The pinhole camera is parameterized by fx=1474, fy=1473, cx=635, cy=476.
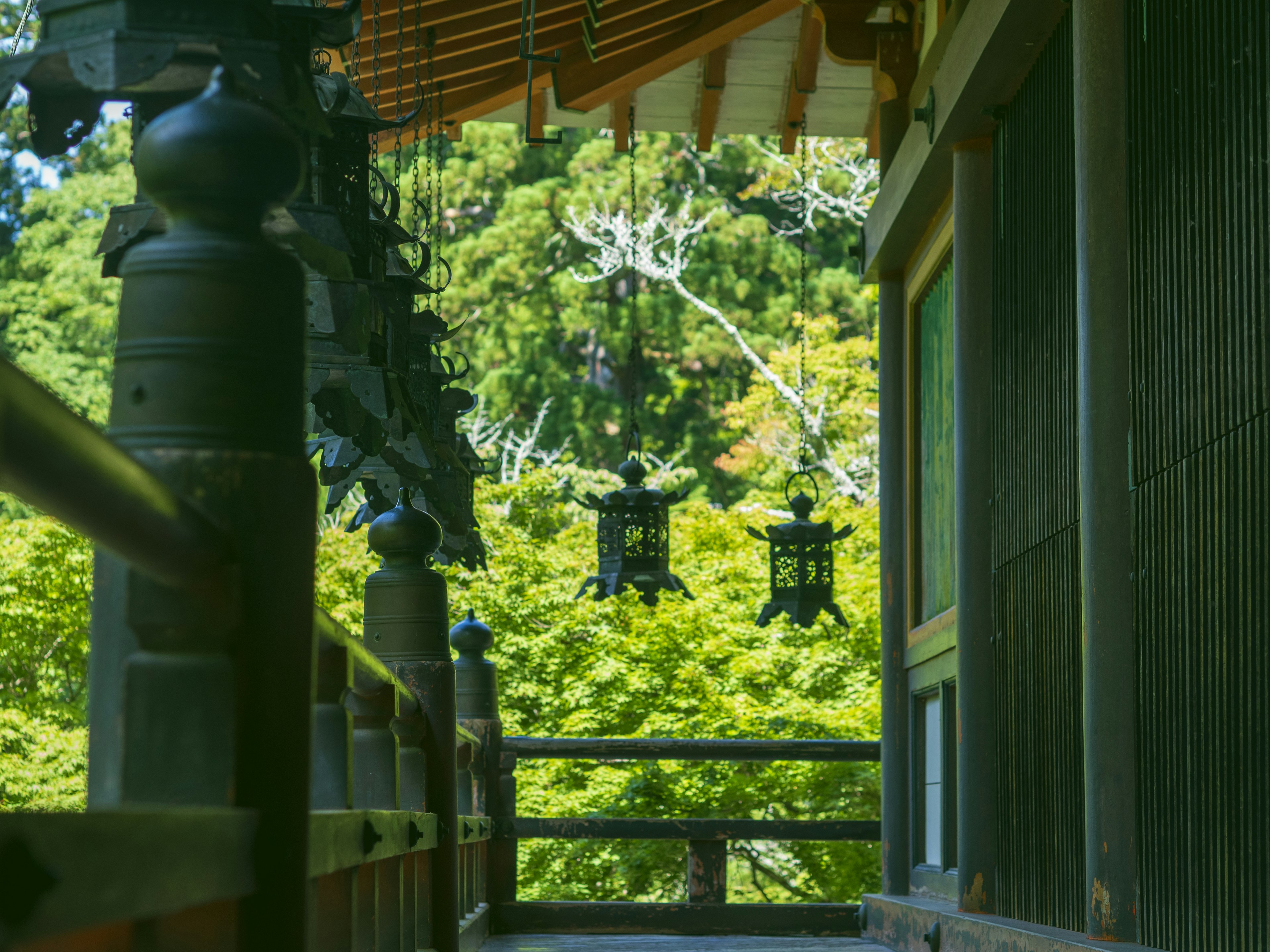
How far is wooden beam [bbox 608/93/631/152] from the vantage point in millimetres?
8109

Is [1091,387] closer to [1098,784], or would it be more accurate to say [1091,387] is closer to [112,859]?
[1098,784]

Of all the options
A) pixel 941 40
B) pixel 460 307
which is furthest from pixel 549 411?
pixel 941 40

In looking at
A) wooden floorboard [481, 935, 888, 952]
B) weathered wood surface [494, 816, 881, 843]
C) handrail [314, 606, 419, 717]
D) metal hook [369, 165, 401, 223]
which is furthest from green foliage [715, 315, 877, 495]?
handrail [314, 606, 419, 717]

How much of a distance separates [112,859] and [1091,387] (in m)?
3.20

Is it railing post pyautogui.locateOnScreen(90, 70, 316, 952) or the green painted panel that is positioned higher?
the green painted panel

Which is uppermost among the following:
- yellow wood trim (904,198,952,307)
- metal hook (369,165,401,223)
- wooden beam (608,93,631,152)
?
wooden beam (608,93,631,152)

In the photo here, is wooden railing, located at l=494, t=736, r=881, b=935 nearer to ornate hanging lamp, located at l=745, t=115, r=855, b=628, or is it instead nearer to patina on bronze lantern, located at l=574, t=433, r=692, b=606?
ornate hanging lamp, located at l=745, t=115, r=855, b=628

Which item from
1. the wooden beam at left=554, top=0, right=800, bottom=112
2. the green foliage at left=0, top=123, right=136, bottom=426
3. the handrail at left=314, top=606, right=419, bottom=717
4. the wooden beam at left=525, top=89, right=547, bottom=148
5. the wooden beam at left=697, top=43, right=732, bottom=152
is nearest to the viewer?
the handrail at left=314, top=606, right=419, bottom=717

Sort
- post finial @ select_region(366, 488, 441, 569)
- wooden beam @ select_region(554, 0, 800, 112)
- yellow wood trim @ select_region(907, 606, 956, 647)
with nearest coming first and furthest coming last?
1. post finial @ select_region(366, 488, 441, 569)
2. yellow wood trim @ select_region(907, 606, 956, 647)
3. wooden beam @ select_region(554, 0, 800, 112)

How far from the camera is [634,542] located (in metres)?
8.03

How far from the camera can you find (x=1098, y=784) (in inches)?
144

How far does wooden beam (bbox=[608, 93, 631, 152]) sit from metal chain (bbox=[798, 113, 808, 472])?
98cm

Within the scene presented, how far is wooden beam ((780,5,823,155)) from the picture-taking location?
298 inches

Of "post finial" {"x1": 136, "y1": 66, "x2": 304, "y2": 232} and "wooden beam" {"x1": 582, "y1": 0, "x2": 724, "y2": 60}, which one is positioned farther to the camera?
"wooden beam" {"x1": 582, "y1": 0, "x2": 724, "y2": 60}
